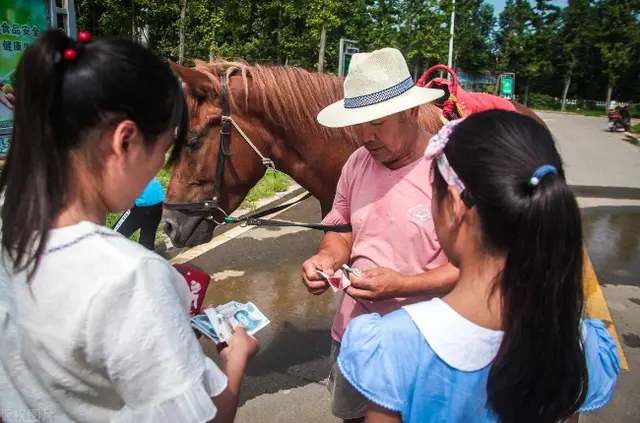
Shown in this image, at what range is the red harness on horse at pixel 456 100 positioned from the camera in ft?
9.61

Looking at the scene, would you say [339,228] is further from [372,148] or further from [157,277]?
[157,277]

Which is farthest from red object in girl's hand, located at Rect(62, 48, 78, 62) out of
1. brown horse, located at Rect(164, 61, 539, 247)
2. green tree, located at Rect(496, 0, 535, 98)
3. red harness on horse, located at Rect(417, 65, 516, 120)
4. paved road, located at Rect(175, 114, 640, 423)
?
green tree, located at Rect(496, 0, 535, 98)

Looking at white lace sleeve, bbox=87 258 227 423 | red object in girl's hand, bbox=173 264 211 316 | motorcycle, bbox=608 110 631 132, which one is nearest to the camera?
white lace sleeve, bbox=87 258 227 423

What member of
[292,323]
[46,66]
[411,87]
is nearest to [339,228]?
[411,87]

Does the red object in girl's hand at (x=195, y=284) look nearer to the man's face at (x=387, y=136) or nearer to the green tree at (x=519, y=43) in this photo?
the man's face at (x=387, y=136)

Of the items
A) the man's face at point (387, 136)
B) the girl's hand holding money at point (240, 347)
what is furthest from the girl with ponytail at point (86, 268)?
the man's face at point (387, 136)

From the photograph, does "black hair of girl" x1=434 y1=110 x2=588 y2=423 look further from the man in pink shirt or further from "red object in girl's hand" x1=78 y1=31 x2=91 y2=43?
"red object in girl's hand" x1=78 y1=31 x2=91 y2=43

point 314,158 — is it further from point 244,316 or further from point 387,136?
point 244,316

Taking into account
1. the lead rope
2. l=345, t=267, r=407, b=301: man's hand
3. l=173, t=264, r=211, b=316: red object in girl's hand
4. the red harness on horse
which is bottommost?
l=345, t=267, r=407, b=301: man's hand

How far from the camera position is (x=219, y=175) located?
9.93ft

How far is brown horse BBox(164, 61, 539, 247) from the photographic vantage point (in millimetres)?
2930

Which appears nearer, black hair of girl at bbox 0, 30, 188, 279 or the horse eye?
black hair of girl at bbox 0, 30, 188, 279

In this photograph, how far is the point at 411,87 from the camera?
2.06m

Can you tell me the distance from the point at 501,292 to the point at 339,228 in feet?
3.71
